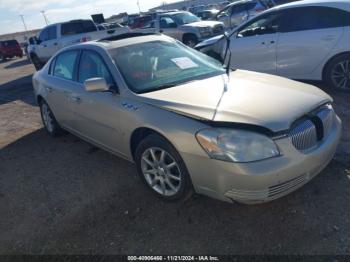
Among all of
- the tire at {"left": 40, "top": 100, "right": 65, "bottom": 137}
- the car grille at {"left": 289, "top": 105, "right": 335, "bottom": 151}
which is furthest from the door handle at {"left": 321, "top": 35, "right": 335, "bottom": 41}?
the tire at {"left": 40, "top": 100, "right": 65, "bottom": 137}

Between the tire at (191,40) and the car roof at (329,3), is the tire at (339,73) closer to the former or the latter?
the car roof at (329,3)

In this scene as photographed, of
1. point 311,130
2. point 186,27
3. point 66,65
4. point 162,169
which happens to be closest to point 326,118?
point 311,130

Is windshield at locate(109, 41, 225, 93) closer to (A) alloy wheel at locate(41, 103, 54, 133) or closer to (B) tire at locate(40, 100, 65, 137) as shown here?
(B) tire at locate(40, 100, 65, 137)

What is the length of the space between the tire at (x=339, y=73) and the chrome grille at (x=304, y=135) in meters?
3.43

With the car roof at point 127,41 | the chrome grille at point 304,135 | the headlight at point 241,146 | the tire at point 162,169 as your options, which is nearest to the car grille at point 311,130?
the chrome grille at point 304,135

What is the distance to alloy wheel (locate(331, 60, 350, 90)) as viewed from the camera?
5.77m

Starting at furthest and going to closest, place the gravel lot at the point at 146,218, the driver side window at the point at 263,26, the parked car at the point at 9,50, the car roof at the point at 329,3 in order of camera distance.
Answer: the parked car at the point at 9,50, the driver side window at the point at 263,26, the car roof at the point at 329,3, the gravel lot at the point at 146,218

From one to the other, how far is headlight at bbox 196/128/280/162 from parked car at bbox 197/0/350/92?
13.0 ft

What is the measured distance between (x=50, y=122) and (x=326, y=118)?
4345 mm

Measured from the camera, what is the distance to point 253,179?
265cm

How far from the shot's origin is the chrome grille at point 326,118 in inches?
122

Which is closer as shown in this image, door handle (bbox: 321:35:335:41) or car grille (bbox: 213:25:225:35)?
door handle (bbox: 321:35:335:41)

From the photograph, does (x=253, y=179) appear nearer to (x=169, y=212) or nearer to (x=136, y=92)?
(x=169, y=212)

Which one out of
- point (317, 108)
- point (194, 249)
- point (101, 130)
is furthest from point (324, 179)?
point (101, 130)
